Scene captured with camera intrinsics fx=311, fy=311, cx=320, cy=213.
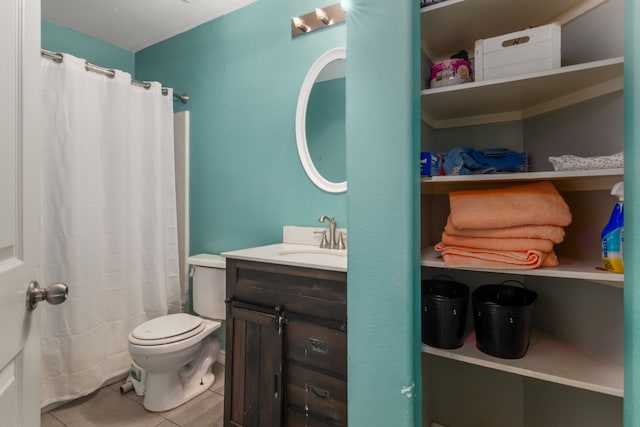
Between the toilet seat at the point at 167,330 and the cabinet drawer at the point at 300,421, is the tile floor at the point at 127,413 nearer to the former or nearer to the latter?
the toilet seat at the point at 167,330

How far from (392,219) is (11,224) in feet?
3.21

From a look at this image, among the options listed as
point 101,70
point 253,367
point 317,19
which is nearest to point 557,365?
point 253,367

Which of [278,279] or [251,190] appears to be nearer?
[278,279]

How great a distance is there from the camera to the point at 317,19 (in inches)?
72.6

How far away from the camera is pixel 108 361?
204cm

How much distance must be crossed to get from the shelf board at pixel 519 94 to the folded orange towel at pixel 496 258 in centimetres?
51

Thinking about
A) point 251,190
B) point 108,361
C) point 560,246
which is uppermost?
point 251,190

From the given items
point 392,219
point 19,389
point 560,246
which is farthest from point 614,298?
point 19,389

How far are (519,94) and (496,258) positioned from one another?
565 mm

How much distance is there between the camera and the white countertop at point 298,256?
1328 mm

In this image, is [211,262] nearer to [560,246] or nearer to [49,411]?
[49,411]

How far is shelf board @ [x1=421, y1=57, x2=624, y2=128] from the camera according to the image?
0.87 metres

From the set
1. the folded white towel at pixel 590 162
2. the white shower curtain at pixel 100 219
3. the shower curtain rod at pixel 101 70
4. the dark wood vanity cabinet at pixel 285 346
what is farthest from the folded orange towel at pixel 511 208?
the shower curtain rod at pixel 101 70

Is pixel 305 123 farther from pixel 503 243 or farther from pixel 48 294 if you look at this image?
pixel 48 294
